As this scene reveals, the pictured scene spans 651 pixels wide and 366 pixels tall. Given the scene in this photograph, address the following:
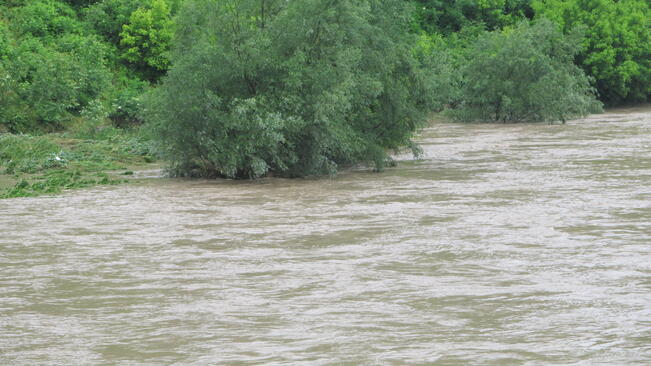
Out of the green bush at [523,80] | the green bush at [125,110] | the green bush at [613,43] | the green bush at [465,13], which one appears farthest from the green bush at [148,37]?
the green bush at [465,13]

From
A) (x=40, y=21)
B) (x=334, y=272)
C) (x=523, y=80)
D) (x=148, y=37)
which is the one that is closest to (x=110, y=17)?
(x=148, y=37)

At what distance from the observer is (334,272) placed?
13273 millimetres

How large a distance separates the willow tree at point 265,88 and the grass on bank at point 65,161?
2170mm

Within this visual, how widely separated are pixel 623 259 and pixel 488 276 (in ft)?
7.33

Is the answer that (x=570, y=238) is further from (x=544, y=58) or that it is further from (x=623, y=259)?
(x=544, y=58)

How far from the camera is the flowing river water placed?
31.8 ft

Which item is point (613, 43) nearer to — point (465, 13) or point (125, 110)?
point (465, 13)

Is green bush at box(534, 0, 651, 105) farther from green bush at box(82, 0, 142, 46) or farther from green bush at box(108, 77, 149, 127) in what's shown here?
green bush at box(108, 77, 149, 127)

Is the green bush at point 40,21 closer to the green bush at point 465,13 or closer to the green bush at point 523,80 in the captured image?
the green bush at point 523,80

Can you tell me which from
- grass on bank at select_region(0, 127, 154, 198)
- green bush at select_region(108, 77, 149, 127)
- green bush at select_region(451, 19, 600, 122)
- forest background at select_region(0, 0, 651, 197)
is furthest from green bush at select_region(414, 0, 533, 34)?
grass on bank at select_region(0, 127, 154, 198)

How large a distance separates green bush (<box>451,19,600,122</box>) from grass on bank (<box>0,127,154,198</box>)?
1729 centimetres

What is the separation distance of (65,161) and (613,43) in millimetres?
37531

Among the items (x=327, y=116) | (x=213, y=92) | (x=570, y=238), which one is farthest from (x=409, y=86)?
(x=570, y=238)

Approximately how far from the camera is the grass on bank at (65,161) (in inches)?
909
